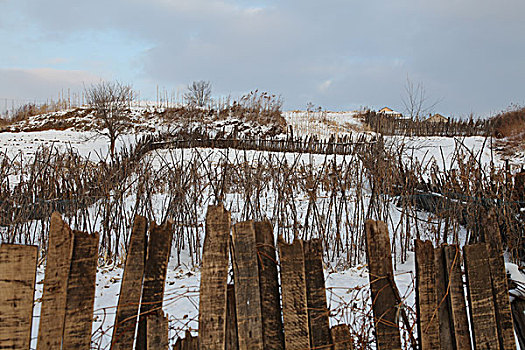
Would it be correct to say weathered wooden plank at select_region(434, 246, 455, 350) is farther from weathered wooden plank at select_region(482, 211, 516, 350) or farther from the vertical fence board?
the vertical fence board


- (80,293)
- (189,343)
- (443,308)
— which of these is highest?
(80,293)

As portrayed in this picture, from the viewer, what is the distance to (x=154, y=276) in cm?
164

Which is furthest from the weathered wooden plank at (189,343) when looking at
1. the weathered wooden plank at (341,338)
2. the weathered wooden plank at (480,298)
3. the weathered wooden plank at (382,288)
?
the weathered wooden plank at (480,298)

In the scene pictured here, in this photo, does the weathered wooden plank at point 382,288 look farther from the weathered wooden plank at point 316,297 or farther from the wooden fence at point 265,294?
the weathered wooden plank at point 316,297

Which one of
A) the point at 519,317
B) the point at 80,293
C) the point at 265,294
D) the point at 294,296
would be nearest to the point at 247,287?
the point at 265,294

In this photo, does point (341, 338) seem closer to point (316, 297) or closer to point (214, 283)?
point (316, 297)

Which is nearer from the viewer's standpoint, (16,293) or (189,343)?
(16,293)

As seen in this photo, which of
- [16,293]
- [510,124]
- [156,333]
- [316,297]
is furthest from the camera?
[510,124]

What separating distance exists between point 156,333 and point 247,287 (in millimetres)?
430

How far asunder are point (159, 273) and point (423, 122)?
19464 mm

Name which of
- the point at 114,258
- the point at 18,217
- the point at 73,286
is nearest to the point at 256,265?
the point at 73,286

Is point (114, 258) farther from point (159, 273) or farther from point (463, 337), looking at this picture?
point (463, 337)

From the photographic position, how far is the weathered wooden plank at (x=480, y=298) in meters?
1.68

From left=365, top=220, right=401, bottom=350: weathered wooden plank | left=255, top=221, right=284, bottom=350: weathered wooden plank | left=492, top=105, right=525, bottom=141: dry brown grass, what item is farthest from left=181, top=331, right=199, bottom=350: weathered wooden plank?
left=492, top=105, right=525, bottom=141: dry brown grass
